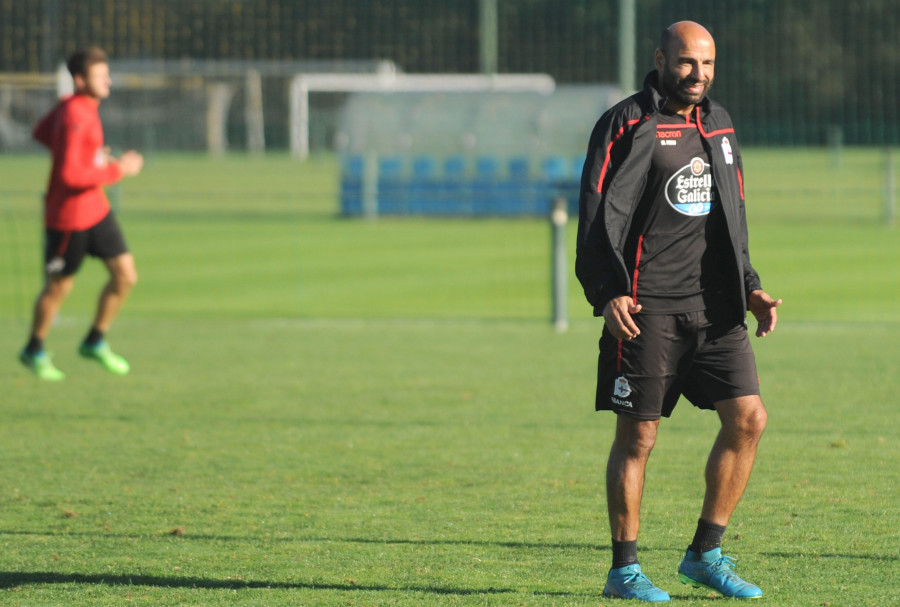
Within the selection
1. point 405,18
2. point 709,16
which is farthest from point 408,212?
point 709,16

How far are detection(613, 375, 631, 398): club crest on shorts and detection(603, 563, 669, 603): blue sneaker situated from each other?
1.95ft

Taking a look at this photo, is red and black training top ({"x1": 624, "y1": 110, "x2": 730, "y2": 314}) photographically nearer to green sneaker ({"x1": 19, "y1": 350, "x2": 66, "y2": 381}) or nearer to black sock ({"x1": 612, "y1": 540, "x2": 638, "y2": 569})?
black sock ({"x1": 612, "y1": 540, "x2": 638, "y2": 569})

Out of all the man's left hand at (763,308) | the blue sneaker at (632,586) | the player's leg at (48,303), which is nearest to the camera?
the blue sneaker at (632,586)

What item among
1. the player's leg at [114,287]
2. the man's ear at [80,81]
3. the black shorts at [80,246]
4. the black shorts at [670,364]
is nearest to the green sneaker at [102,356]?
the player's leg at [114,287]

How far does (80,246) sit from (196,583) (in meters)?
5.02

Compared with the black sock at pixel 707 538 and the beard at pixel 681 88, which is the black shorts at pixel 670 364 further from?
the beard at pixel 681 88

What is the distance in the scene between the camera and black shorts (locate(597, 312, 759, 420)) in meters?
4.74

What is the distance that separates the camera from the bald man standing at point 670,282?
4617 mm

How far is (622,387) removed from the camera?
15.6ft

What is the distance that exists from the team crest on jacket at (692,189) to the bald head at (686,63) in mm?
224

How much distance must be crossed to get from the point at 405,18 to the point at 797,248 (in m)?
11.6

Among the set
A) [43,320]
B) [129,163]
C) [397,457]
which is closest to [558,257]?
[129,163]

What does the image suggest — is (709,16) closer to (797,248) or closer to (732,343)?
(797,248)

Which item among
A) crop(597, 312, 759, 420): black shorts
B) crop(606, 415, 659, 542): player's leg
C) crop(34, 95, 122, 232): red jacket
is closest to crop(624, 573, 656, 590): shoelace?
crop(606, 415, 659, 542): player's leg
